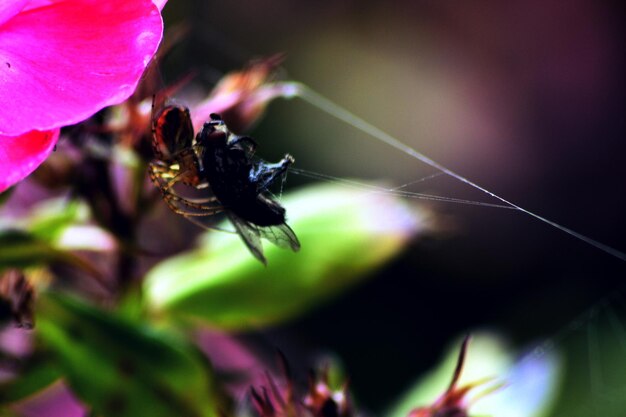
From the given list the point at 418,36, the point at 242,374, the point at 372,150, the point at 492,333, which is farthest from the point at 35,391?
the point at 418,36

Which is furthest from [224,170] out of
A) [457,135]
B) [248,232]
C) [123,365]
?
[457,135]

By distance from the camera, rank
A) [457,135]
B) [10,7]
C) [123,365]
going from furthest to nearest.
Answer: [457,135] → [123,365] → [10,7]

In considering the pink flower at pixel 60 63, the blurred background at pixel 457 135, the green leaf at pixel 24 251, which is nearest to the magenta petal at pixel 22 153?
the pink flower at pixel 60 63

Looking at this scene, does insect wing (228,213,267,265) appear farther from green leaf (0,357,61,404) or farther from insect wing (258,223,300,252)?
green leaf (0,357,61,404)

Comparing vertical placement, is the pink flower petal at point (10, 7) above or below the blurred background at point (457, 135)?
above

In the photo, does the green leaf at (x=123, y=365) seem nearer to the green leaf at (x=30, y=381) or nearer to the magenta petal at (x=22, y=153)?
the green leaf at (x=30, y=381)

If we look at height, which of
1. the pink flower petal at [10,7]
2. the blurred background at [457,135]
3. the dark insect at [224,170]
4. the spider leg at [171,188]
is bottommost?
the blurred background at [457,135]

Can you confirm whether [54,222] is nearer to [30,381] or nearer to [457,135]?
[30,381]
